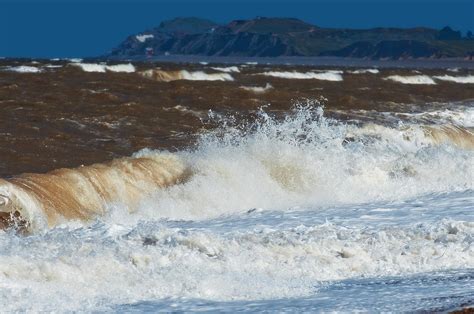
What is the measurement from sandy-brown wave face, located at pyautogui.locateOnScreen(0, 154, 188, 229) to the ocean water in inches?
2.3

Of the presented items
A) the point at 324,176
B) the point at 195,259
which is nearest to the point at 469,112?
the point at 324,176

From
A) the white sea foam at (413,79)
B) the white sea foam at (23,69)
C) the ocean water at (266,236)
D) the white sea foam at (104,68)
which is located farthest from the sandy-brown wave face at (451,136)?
the white sea foam at (413,79)

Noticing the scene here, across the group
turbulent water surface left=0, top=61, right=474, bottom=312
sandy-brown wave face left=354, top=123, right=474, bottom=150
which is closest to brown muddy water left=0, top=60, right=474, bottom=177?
turbulent water surface left=0, top=61, right=474, bottom=312

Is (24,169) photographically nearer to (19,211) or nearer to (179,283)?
(19,211)

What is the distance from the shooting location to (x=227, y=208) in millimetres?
18781

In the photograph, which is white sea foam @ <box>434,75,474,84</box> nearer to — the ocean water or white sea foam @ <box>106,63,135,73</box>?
white sea foam @ <box>106,63,135,73</box>

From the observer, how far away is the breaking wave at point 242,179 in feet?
58.3

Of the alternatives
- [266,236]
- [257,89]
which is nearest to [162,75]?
[257,89]

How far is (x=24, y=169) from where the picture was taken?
1958cm

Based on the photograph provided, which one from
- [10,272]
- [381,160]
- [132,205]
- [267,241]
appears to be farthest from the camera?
[381,160]

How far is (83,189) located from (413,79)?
4573cm

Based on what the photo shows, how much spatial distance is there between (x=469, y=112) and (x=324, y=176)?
19.3 m

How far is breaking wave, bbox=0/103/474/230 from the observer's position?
17.8 metres

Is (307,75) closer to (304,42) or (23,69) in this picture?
(23,69)
